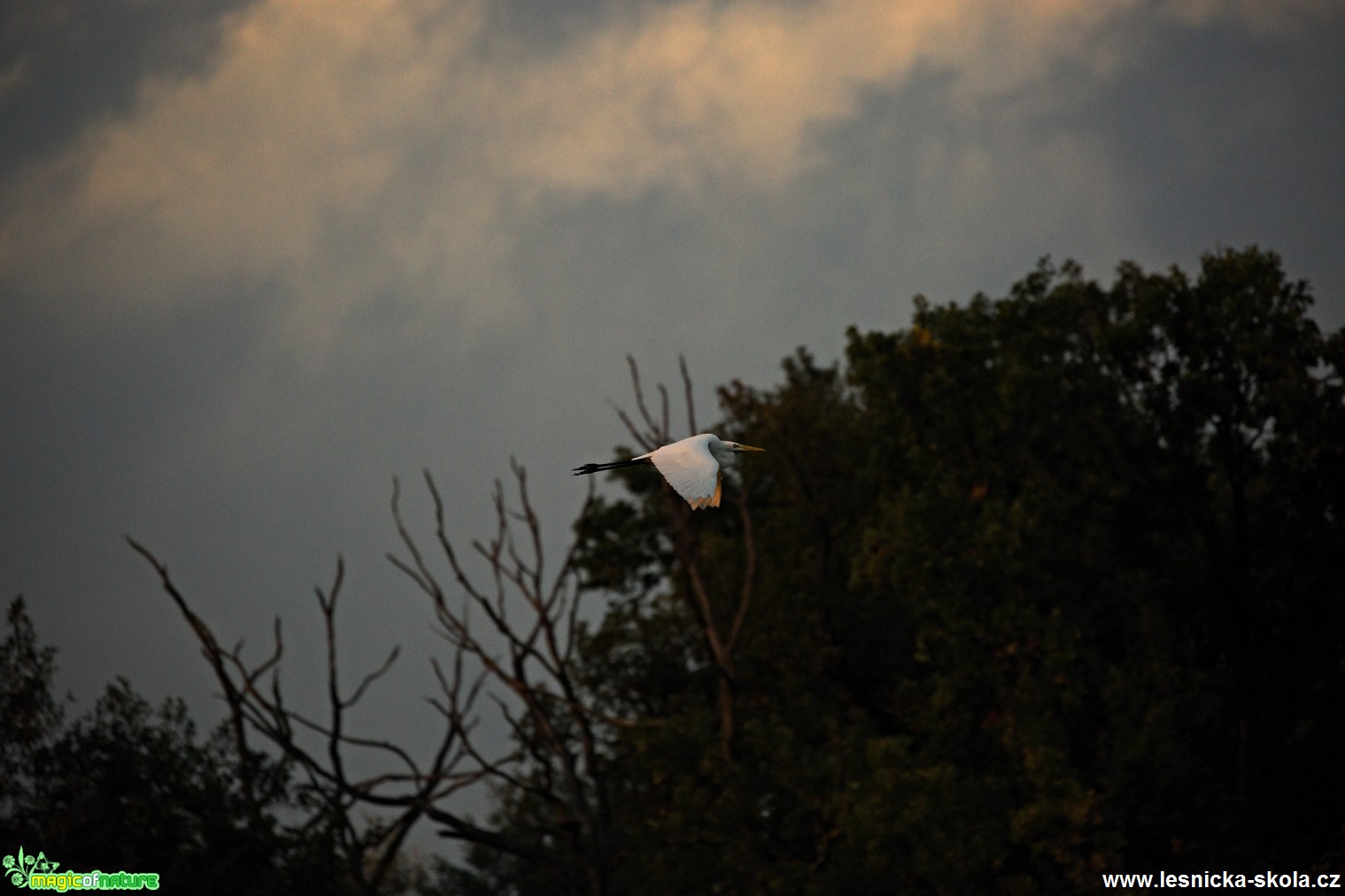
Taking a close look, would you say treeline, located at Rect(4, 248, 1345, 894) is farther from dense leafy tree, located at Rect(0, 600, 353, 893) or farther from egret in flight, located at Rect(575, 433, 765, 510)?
egret in flight, located at Rect(575, 433, 765, 510)

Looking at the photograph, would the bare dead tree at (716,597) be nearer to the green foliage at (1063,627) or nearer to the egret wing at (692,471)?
the green foliage at (1063,627)

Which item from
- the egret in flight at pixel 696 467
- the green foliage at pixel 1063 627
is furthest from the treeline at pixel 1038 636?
the egret in flight at pixel 696 467

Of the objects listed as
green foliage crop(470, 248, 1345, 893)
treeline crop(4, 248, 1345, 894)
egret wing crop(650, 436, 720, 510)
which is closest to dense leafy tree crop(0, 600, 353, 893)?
treeline crop(4, 248, 1345, 894)

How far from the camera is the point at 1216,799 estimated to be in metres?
23.2

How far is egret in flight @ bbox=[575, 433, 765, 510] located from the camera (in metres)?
11.4

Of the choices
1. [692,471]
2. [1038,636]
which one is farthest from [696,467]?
[1038,636]

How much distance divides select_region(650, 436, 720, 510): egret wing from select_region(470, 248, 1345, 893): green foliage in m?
10.1

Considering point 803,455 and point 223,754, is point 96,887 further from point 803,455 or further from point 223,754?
point 803,455

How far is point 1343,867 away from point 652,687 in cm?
1463

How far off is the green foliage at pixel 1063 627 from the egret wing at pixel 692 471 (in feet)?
33.0

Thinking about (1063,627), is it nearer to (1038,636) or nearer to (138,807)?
(1038,636)

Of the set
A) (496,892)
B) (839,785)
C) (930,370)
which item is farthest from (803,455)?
(496,892)

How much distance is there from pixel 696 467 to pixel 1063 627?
1201 centimetres

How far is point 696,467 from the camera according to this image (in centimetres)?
1224
